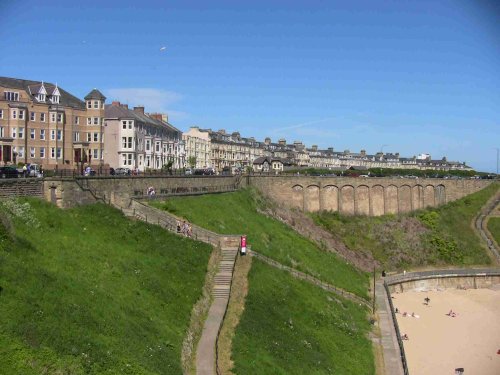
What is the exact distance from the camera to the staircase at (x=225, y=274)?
3460 cm

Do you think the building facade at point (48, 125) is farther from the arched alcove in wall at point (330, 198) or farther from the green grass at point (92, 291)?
the arched alcove in wall at point (330, 198)

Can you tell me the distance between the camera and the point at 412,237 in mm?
79875

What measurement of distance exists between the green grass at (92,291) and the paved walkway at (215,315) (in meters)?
1.13

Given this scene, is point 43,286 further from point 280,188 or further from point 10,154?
point 280,188

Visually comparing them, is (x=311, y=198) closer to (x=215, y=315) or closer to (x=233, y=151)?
(x=215, y=315)

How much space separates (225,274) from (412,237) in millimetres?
49192

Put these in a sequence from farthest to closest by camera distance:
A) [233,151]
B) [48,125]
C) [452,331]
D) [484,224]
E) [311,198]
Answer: [233,151]
[484,224]
[311,198]
[48,125]
[452,331]

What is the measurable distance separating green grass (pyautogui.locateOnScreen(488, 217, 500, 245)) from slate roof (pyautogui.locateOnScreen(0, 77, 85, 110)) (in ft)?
191

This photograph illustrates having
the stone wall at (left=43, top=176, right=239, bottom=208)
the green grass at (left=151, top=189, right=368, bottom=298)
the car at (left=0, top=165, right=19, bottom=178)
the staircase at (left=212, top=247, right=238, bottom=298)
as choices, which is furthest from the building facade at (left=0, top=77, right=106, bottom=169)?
the staircase at (left=212, top=247, right=238, bottom=298)

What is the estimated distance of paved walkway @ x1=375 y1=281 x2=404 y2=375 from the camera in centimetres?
3556

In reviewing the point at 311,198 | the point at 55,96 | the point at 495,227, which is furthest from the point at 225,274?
the point at 495,227

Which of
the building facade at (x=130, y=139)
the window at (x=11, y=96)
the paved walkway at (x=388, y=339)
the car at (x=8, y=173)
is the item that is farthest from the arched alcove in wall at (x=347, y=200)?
the car at (x=8, y=173)

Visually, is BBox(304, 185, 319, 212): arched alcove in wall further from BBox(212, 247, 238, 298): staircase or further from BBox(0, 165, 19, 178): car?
BBox(0, 165, 19, 178): car

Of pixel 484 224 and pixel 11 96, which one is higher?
pixel 11 96
